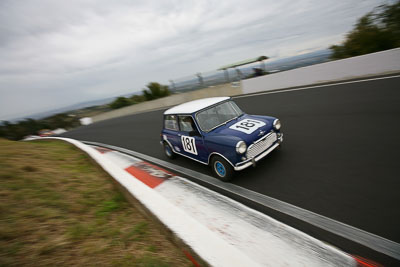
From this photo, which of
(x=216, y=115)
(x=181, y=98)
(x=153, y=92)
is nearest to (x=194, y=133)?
(x=216, y=115)

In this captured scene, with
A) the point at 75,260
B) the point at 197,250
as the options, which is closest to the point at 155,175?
the point at 75,260

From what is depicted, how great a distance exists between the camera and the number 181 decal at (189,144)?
15.0 ft

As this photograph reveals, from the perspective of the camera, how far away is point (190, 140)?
4641 mm

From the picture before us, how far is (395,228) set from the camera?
86.3 inches

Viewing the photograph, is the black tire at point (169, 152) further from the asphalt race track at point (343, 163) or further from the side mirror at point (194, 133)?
the side mirror at point (194, 133)

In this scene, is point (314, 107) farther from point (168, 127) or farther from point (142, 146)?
point (142, 146)

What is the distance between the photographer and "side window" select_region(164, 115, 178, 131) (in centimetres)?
516

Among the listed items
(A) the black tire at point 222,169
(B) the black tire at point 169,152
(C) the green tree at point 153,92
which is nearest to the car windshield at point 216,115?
(A) the black tire at point 222,169

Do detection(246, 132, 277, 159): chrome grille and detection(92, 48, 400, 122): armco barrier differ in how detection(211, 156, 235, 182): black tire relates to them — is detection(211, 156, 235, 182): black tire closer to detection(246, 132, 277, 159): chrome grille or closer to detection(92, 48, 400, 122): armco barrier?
detection(246, 132, 277, 159): chrome grille

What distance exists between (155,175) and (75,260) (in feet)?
9.14

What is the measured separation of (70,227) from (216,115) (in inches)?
130

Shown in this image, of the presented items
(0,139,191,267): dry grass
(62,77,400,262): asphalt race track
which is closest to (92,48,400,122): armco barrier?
(62,77,400,262): asphalt race track

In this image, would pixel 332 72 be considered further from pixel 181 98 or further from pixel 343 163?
pixel 181 98

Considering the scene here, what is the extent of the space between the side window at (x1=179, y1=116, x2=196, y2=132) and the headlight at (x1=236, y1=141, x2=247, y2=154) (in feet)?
4.12
